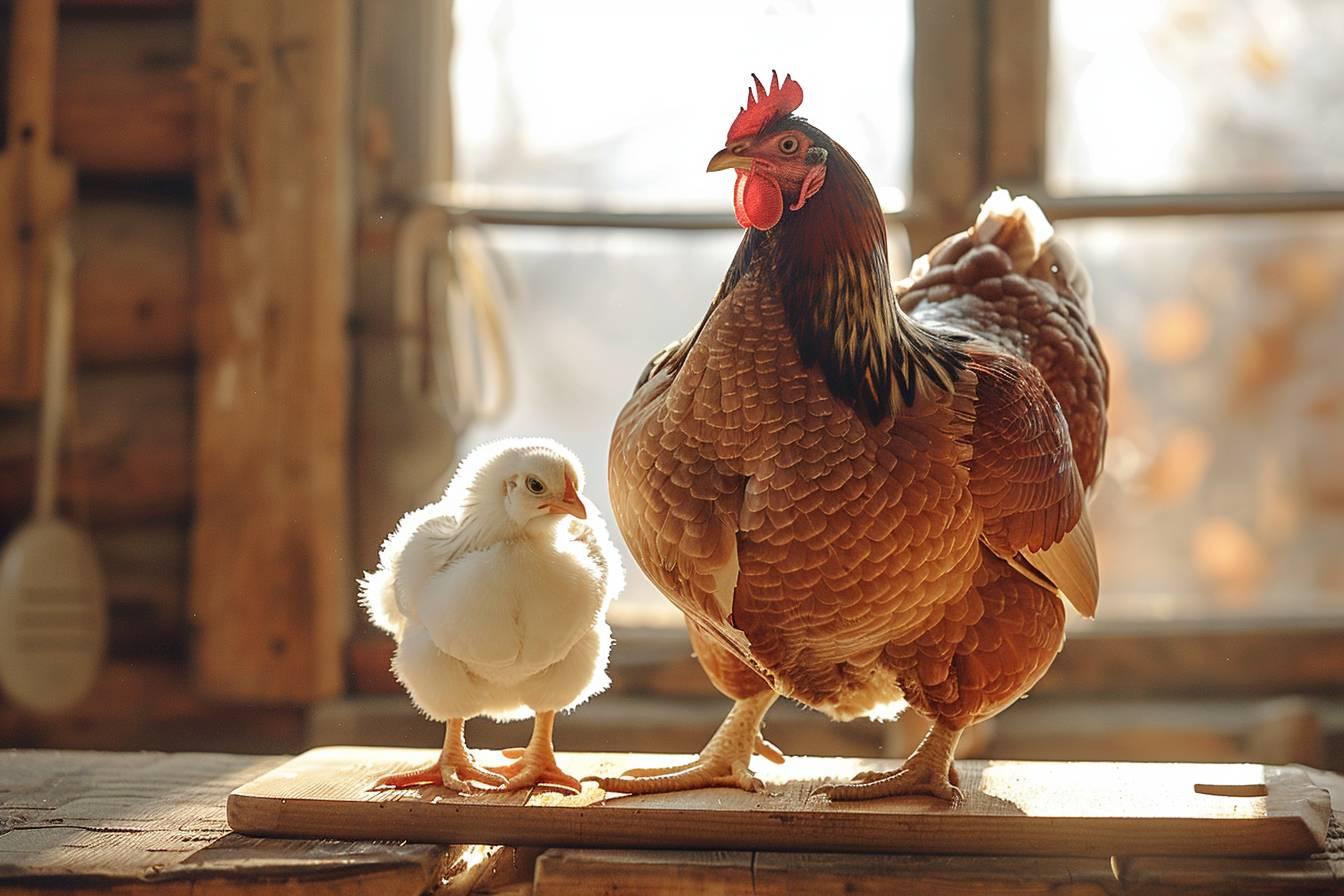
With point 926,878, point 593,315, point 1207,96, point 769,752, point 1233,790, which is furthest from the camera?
point 1207,96

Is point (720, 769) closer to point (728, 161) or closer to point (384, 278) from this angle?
point (728, 161)

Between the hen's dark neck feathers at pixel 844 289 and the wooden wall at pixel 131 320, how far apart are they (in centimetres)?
188

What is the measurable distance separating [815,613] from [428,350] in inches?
68.1

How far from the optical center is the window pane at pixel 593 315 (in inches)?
125

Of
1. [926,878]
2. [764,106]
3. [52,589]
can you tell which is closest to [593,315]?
[52,589]

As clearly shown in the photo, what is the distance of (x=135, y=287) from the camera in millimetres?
2875

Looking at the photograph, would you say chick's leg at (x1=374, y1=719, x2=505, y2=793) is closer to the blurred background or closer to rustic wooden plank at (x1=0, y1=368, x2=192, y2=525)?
the blurred background

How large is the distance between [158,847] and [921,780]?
3.10 ft

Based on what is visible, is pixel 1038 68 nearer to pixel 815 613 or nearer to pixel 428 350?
pixel 428 350

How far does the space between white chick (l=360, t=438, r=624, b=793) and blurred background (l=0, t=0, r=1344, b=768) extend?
1.24 m

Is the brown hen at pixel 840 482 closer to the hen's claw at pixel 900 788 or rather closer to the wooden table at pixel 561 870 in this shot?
the hen's claw at pixel 900 788

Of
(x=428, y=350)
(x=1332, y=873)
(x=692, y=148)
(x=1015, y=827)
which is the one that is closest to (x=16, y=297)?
(x=428, y=350)

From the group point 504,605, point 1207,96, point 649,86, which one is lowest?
point 504,605

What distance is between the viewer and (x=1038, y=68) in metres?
2.82
